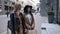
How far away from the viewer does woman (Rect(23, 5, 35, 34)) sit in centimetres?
204

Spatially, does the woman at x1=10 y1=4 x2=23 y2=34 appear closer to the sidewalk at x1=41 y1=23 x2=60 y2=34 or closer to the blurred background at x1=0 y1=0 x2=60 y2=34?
the blurred background at x1=0 y1=0 x2=60 y2=34

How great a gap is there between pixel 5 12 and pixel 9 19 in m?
0.12

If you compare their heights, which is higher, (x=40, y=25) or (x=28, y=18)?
(x=28, y=18)

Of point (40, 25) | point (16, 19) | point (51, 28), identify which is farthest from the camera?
point (51, 28)

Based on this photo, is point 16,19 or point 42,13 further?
point 42,13

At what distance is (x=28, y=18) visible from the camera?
2.05 meters

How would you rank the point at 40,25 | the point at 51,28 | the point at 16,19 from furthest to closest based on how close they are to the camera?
the point at 51,28 < the point at 40,25 < the point at 16,19

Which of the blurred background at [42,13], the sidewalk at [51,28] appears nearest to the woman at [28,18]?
the blurred background at [42,13]

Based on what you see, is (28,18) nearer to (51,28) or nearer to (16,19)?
(16,19)

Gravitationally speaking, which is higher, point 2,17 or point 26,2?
point 26,2

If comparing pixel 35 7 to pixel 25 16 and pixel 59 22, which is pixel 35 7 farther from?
pixel 59 22

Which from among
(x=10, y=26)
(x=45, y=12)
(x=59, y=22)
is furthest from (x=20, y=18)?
(x=59, y=22)

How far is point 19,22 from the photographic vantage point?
2023 mm

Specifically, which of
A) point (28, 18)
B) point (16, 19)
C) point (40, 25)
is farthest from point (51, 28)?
point (16, 19)
